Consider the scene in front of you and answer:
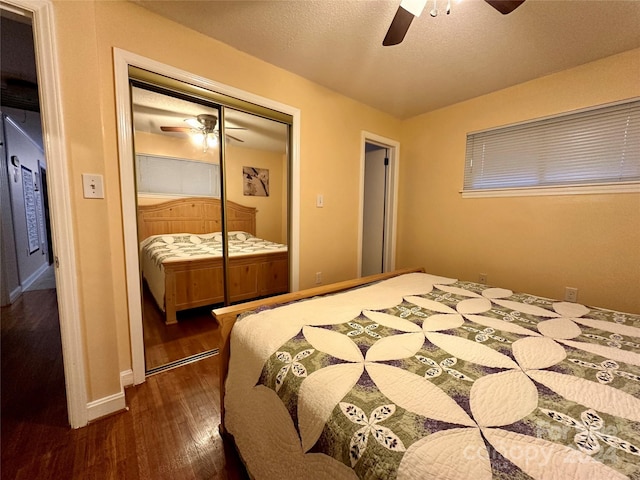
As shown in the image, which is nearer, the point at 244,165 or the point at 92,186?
the point at 92,186

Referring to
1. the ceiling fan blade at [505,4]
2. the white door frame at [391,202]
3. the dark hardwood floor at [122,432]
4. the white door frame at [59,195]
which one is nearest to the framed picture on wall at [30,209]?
the dark hardwood floor at [122,432]

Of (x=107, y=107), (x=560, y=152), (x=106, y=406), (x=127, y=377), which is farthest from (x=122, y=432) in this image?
(x=560, y=152)

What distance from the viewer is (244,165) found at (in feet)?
8.25

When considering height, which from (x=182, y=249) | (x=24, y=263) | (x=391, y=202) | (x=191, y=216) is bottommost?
(x=24, y=263)

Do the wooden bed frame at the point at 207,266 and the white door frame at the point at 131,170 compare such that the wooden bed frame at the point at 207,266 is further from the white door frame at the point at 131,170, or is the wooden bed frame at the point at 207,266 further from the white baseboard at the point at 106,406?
the white baseboard at the point at 106,406

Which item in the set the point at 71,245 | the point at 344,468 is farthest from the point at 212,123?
the point at 344,468

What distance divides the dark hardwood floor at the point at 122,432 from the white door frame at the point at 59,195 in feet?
0.51

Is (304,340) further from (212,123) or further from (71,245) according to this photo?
(212,123)

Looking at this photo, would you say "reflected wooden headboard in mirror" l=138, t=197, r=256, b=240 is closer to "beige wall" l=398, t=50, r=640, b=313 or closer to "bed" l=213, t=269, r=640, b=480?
"bed" l=213, t=269, r=640, b=480

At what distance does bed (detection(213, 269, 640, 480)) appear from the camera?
55 centimetres

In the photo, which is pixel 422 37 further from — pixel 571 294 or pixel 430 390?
pixel 571 294

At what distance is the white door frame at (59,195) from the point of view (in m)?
1.18

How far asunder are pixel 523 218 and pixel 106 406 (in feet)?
11.5

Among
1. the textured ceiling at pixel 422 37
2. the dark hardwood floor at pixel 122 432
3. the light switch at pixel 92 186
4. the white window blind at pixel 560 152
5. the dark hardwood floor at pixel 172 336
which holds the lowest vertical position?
the dark hardwood floor at pixel 122 432
